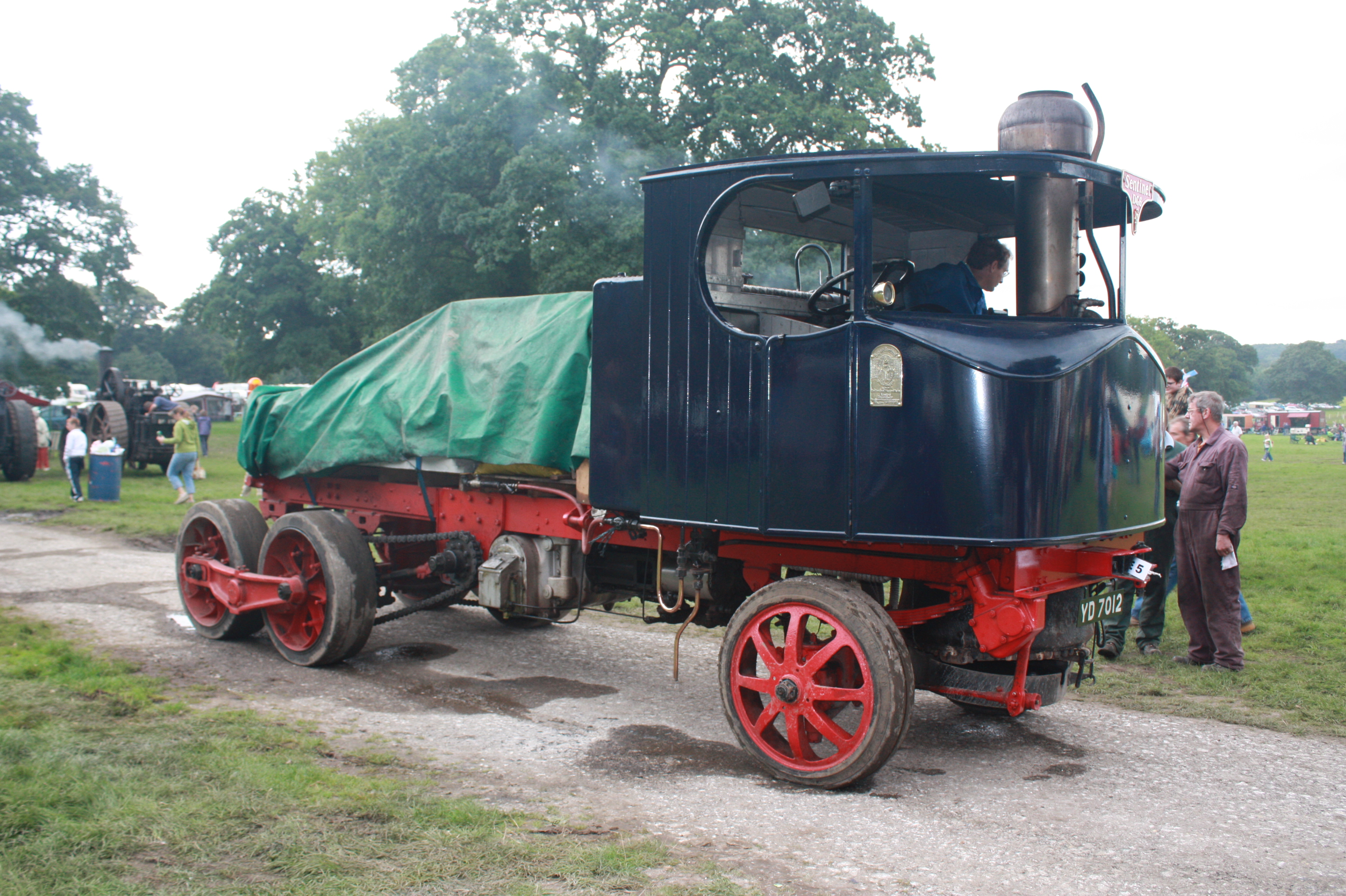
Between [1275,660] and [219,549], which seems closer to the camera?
[1275,660]

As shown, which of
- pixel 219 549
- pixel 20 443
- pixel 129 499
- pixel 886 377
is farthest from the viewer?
pixel 20 443

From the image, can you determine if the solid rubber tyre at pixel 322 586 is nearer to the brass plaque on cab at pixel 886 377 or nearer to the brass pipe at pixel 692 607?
the brass pipe at pixel 692 607

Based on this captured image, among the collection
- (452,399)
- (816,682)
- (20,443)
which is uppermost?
(452,399)

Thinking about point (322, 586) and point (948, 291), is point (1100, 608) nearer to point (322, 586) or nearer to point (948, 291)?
point (948, 291)

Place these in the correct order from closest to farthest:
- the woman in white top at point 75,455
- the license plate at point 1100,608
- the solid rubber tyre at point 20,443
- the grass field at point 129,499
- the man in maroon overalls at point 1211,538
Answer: the license plate at point 1100,608 → the man in maroon overalls at point 1211,538 → the grass field at point 129,499 → the woman in white top at point 75,455 → the solid rubber tyre at point 20,443

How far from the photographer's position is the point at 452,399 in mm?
6305

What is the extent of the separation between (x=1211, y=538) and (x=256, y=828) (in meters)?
5.87

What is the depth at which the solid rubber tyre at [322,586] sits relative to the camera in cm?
634

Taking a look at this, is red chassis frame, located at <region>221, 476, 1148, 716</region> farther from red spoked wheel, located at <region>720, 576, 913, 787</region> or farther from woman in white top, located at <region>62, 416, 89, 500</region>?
woman in white top, located at <region>62, 416, 89, 500</region>

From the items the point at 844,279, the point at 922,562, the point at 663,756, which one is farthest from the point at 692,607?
the point at 844,279

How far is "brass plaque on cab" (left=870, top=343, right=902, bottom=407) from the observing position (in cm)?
416

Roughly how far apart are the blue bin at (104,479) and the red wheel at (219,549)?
10.2 metres

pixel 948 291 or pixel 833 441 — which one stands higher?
pixel 948 291

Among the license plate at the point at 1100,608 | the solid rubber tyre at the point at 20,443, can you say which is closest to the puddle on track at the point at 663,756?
the license plate at the point at 1100,608
